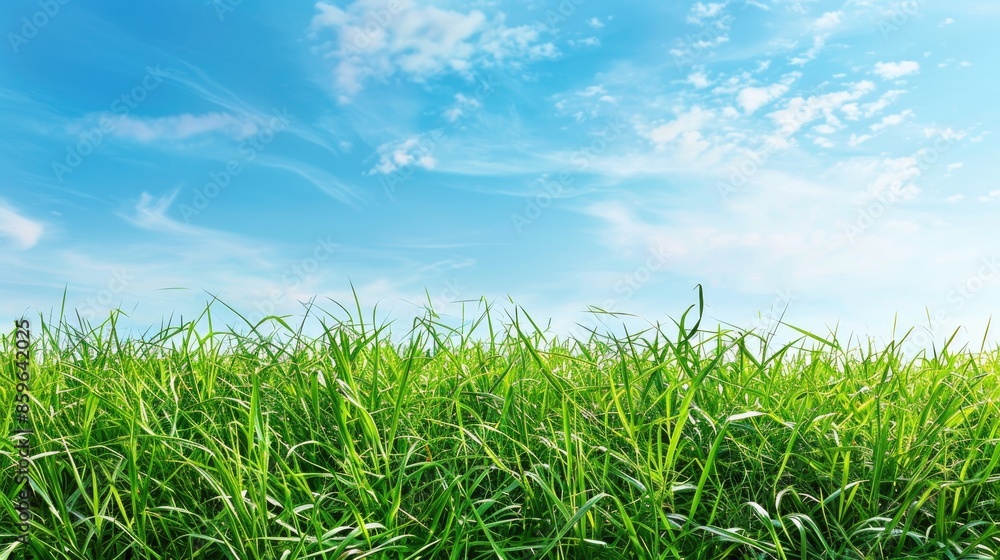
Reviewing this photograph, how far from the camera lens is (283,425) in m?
2.31

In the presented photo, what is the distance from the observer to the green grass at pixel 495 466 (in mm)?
1929

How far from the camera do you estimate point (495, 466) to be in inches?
81.7

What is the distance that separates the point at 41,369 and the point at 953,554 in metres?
3.34

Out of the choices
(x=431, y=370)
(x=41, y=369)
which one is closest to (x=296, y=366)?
(x=431, y=370)

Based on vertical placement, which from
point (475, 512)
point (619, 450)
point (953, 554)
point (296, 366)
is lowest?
point (953, 554)

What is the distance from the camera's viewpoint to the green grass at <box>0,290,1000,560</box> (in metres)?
1.93

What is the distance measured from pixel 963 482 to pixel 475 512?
140cm

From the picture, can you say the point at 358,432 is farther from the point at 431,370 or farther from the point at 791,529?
the point at 791,529

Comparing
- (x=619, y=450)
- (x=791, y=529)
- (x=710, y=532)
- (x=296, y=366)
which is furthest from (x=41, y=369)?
(x=791, y=529)

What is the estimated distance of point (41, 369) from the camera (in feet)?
9.57

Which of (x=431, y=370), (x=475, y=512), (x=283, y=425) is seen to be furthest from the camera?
(x=431, y=370)

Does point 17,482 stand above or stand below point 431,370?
below

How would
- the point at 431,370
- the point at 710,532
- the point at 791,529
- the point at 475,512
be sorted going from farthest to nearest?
the point at 431,370
the point at 791,529
the point at 710,532
the point at 475,512

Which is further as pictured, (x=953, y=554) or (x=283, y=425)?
(x=283, y=425)
